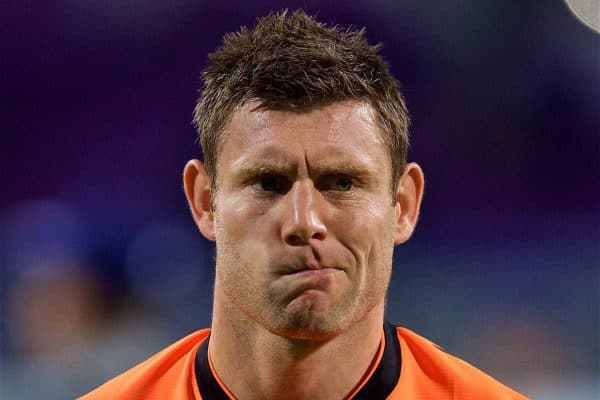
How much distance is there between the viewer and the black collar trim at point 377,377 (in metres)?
2.28

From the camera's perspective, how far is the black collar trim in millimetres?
2281

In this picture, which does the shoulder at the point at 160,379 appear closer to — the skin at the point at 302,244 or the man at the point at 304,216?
the man at the point at 304,216

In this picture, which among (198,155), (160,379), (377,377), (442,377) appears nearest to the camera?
(377,377)

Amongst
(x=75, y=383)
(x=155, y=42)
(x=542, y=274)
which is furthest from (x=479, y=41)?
(x=75, y=383)

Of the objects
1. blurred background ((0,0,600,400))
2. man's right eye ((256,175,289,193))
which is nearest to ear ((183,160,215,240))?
man's right eye ((256,175,289,193))

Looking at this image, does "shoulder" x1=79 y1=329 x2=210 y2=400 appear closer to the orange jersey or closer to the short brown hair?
the orange jersey

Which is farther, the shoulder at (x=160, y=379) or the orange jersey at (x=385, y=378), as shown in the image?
the shoulder at (x=160, y=379)

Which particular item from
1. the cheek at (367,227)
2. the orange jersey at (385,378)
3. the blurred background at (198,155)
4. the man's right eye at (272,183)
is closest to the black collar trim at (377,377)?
the orange jersey at (385,378)

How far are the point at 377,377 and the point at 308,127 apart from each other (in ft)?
2.37

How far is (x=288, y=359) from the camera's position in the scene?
216 centimetres

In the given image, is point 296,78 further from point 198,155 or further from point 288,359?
point 198,155

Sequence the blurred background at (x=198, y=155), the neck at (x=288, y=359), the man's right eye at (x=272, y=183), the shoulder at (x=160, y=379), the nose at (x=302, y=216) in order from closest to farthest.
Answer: the nose at (x=302, y=216) < the man's right eye at (x=272, y=183) < the neck at (x=288, y=359) < the shoulder at (x=160, y=379) < the blurred background at (x=198, y=155)

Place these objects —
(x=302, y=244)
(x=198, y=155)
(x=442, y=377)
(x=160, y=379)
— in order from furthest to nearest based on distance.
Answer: (x=198, y=155)
(x=160, y=379)
(x=442, y=377)
(x=302, y=244)

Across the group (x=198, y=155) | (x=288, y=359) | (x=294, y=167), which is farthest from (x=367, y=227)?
(x=198, y=155)
